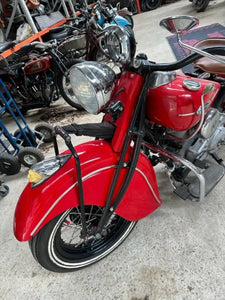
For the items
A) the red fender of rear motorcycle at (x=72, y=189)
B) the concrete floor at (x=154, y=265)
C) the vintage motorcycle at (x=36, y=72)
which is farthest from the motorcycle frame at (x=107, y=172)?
the vintage motorcycle at (x=36, y=72)

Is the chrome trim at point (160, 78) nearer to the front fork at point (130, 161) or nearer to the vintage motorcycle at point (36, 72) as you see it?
the front fork at point (130, 161)

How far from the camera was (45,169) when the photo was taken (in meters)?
0.85

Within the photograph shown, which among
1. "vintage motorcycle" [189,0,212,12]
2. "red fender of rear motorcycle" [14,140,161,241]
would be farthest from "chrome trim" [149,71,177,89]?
"vintage motorcycle" [189,0,212,12]

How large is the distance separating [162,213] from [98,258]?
1.58 ft

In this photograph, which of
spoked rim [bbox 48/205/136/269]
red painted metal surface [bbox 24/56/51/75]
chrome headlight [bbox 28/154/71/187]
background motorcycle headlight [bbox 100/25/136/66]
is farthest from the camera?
red painted metal surface [bbox 24/56/51/75]

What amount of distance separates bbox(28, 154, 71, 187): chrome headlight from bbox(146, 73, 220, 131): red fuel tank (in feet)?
1.39

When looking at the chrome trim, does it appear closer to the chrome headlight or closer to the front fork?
the front fork

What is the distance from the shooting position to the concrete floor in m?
1.05

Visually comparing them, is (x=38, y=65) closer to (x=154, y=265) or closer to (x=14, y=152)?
(x=14, y=152)

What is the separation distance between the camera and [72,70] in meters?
0.75

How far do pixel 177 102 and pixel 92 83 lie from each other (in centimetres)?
36

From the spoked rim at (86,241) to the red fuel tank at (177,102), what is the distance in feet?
1.82

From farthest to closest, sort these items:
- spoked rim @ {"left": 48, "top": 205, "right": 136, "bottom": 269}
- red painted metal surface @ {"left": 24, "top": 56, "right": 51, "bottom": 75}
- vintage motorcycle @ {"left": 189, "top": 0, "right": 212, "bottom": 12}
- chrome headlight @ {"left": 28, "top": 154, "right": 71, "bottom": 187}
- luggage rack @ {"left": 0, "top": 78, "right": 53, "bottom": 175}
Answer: vintage motorcycle @ {"left": 189, "top": 0, "right": 212, "bottom": 12}, red painted metal surface @ {"left": 24, "top": 56, "right": 51, "bottom": 75}, luggage rack @ {"left": 0, "top": 78, "right": 53, "bottom": 175}, spoked rim @ {"left": 48, "top": 205, "right": 136, "bottom": 269}, chrome headlight @ {"left": 28, "top": 154, "right": 71, "bottom": 187}

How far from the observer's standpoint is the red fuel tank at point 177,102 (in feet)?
2.87
